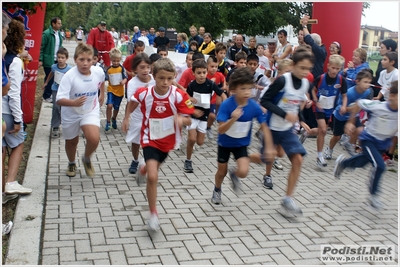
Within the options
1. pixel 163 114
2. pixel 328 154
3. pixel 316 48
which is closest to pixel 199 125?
pixel 163 114

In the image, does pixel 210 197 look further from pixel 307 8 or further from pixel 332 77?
pixel 307 8

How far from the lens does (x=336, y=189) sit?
21.2 ft

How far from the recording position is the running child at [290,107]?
525 centimetres

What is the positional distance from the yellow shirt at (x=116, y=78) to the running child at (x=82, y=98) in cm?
304

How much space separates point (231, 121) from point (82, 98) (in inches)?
75.2

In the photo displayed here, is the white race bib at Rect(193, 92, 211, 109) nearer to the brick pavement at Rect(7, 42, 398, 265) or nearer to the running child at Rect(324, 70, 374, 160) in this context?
the brick pavement at Rect(7, 42, 398, 265)

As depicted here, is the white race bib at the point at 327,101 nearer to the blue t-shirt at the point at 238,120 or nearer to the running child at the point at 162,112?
the blue t-shirt at the point at 238,120

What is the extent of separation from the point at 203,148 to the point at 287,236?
12.5ft

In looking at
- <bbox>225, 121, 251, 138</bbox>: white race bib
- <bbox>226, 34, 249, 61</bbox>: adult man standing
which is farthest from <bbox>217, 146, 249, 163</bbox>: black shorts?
<bbox>226, 34, 249, 61</bbox>: adult man standing

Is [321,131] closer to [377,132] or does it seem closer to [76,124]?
[377,132]

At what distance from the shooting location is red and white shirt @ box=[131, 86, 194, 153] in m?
4.94

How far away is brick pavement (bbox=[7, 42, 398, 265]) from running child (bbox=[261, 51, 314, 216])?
0.36 meters

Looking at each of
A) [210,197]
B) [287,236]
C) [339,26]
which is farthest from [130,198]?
[339,26]

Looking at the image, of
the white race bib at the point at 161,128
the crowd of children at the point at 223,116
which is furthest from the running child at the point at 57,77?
the white race bib at the point at 161,128
